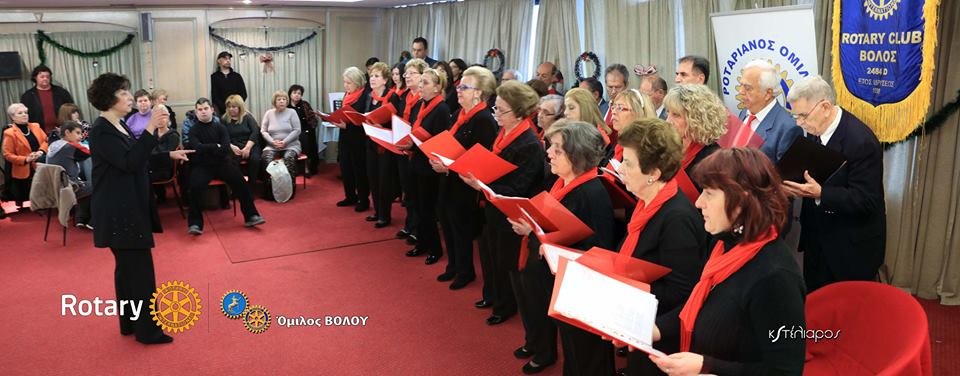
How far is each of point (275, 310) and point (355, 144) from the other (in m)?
2.80

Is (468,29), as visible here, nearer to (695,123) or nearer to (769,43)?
(769,43)

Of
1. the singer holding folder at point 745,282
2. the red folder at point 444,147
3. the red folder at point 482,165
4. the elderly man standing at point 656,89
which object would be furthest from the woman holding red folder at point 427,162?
the singer holding folder at point 745,282

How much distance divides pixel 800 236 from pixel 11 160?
24.3ft

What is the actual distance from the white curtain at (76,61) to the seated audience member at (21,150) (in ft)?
6.26

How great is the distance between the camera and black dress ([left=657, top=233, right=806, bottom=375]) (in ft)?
5.93

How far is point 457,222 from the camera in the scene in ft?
16.0

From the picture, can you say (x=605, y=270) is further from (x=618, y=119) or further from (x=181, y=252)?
(x=181, y=252)

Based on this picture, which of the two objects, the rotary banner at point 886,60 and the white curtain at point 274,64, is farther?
the white curtain at point 274,64

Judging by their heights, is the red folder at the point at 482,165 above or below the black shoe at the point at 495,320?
above

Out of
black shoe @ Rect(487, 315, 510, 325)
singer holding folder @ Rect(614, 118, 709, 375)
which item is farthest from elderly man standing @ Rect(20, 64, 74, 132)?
singer holding folder @ Rect(614, 118, 709, 375)

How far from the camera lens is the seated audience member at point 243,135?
25.4ft

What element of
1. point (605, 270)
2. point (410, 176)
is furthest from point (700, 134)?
point (410, 176)

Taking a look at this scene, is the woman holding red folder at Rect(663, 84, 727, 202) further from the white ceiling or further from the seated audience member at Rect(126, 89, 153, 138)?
the white ceiling

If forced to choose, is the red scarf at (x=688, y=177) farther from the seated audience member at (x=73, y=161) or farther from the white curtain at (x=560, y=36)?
the seated audience member at (x=73, y=161)
